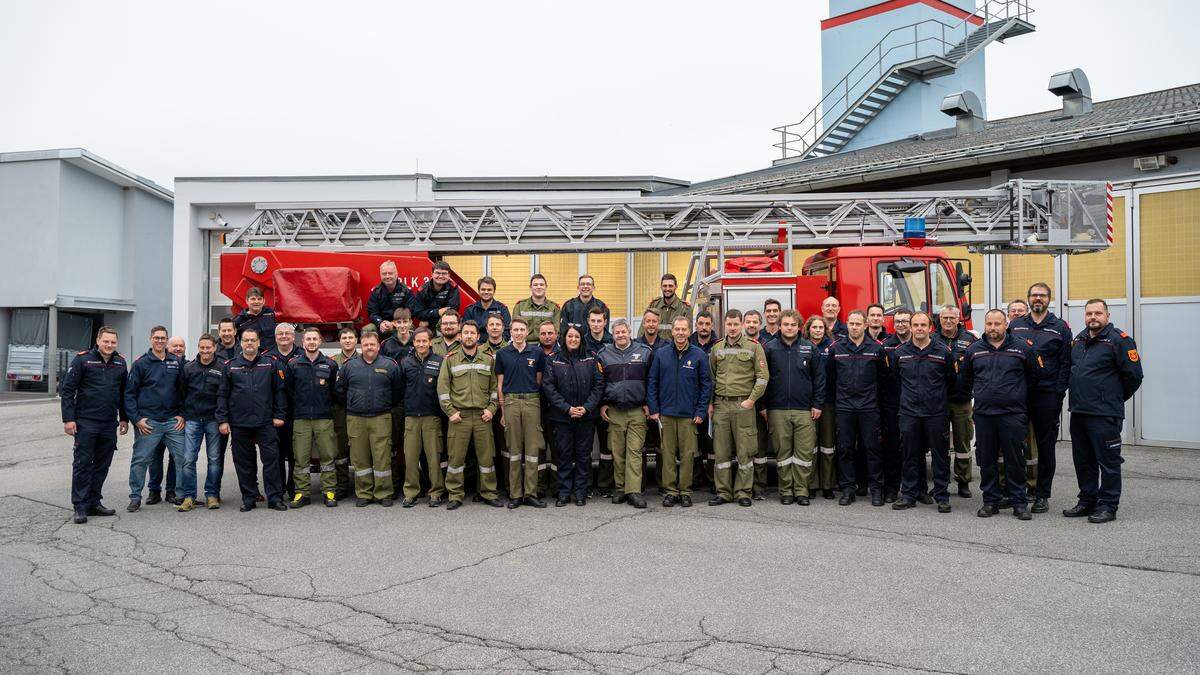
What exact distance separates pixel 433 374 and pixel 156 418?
287 centimetres

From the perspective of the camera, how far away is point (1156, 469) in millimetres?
10570

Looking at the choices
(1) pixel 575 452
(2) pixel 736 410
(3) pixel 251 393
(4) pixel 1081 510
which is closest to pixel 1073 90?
(4) pixel 1081 510

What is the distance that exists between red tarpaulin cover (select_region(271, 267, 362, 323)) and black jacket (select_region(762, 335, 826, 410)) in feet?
17.0

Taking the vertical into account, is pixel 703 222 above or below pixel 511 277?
above

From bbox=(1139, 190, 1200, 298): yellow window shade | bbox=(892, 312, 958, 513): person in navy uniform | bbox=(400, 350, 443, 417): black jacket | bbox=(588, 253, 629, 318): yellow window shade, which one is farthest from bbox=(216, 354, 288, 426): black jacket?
bbox=(1139, 190, 1200, 298): yellow window shade

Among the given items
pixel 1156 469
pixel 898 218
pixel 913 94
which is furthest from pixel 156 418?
pixel 913 94

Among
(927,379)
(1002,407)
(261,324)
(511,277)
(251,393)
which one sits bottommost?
(1002,407)

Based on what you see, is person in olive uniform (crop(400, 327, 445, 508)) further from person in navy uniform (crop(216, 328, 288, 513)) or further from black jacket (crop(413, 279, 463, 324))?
black jacket (crop(413, 279, 463, 324))

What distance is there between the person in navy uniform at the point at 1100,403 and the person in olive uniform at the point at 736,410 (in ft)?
9.36

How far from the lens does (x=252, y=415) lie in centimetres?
834

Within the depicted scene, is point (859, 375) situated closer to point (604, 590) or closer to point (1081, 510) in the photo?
point (1081, 510)

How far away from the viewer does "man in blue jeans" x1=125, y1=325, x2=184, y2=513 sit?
27.7 feet

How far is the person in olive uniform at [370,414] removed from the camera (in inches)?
334

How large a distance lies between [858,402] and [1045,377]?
170cm
